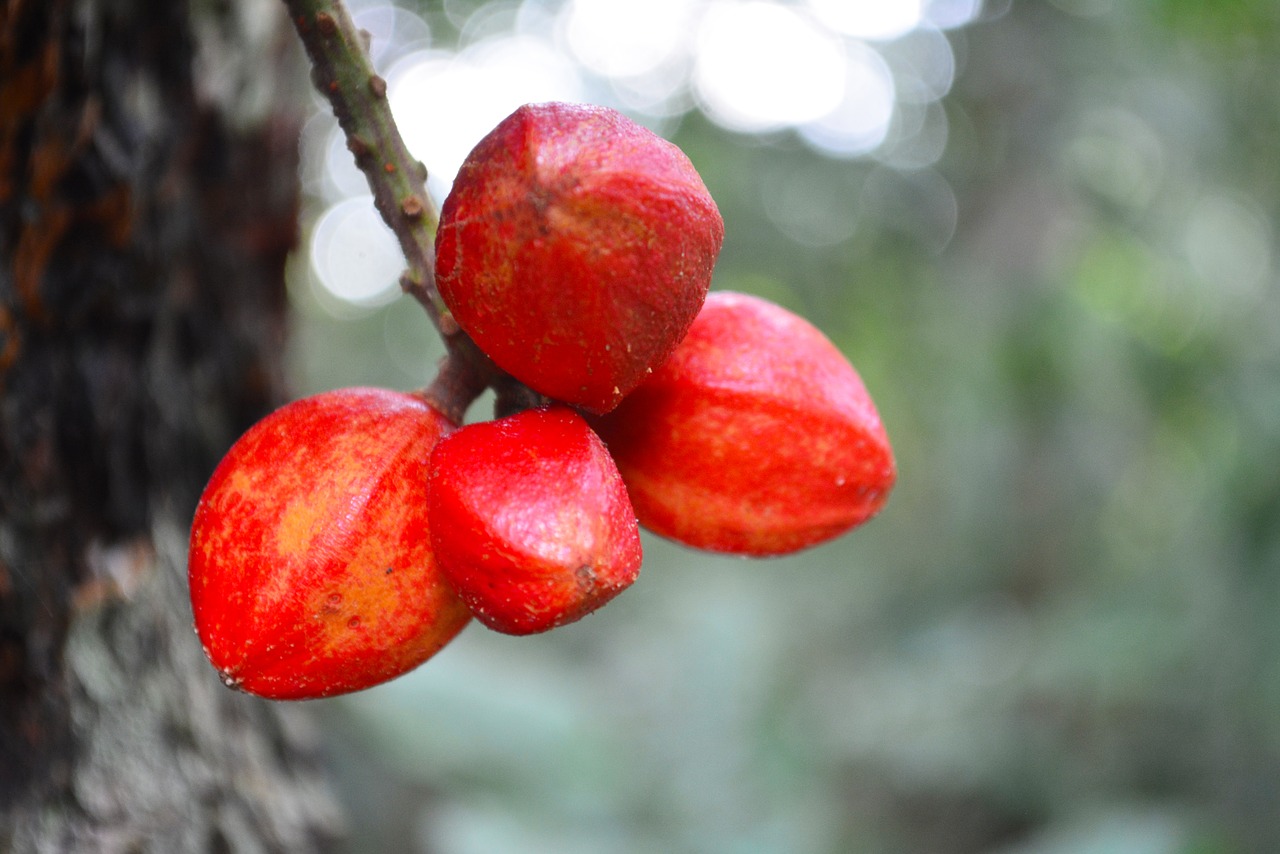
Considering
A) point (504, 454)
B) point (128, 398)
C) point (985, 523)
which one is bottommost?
point (985, 523)

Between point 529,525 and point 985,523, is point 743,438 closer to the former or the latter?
point 529,525

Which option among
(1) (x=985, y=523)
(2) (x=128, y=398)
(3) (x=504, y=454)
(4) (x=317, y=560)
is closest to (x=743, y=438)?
(3) (x=504, y=454)

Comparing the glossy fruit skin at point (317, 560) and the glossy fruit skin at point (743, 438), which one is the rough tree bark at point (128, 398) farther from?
the glossy fruit skin at point (743, 438)

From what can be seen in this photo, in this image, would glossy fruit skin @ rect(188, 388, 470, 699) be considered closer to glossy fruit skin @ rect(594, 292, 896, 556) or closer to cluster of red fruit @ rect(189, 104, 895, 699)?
cluster of red fruit @ rect(189, 104, 895, 699)

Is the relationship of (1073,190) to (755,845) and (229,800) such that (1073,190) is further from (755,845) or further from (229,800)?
(229,800)

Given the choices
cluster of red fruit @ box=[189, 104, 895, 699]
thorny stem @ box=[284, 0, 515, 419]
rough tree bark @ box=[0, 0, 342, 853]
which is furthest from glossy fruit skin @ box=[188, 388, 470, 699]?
rough tree bark @ box=[0, 0, 342, 853]

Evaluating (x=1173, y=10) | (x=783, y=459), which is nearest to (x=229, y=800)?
(x=783, y=459)
